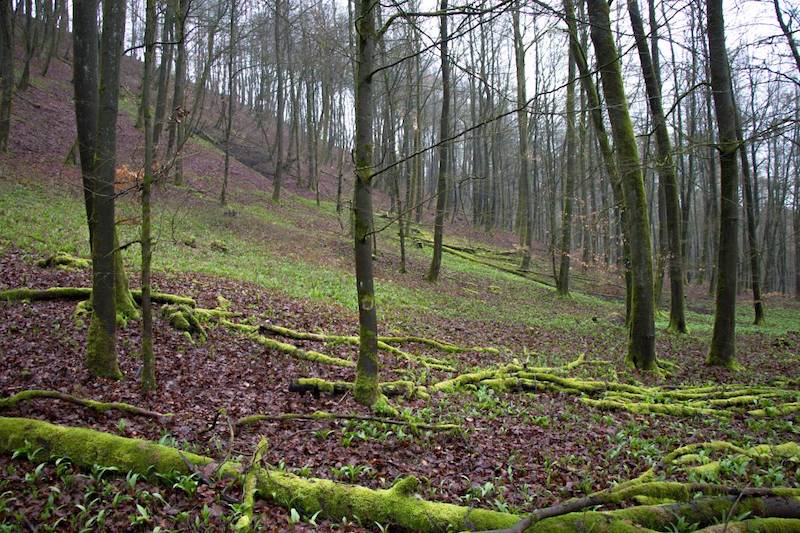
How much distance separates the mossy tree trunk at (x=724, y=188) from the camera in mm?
10227

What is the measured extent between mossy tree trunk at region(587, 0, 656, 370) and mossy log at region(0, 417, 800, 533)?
6.38 m

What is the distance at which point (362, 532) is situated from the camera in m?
3.93

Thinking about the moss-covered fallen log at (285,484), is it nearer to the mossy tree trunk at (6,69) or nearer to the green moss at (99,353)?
Result: the green moss at (99,353)

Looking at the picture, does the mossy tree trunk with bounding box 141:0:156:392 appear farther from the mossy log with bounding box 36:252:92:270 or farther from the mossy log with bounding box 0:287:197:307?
the mossy log with bounding box 36:252:92:270

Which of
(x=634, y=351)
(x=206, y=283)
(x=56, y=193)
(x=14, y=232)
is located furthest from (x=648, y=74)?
(x=56, y=193)

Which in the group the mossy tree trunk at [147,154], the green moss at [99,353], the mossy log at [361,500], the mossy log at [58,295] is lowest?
the mossy log at [361,500]

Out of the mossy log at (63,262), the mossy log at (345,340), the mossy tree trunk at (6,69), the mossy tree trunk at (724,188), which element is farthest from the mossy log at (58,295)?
the mossy tree trunk at (6,69)

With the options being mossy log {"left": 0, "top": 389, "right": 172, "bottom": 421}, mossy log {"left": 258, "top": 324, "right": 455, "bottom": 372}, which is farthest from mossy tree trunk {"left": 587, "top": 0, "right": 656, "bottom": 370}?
mossy log {"left": 0, "top": 389, "right": 172, "bottom": 421}

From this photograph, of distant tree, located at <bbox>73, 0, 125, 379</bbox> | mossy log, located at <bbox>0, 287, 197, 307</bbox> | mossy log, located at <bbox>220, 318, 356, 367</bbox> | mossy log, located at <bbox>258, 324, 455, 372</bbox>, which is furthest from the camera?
mossy log, located at <bbox>258, 324, 455, 372</bbox>

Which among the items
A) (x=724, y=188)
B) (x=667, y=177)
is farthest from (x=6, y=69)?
(x=724, y=188)

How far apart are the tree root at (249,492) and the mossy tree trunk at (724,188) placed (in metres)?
9.95

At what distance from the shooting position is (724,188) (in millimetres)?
10586

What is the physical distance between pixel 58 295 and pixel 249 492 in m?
6.61

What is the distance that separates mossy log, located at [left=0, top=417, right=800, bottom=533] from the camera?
154 inches
